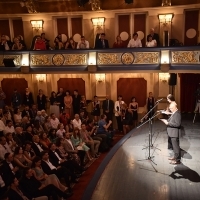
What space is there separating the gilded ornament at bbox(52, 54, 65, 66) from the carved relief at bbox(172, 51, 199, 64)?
4.37m

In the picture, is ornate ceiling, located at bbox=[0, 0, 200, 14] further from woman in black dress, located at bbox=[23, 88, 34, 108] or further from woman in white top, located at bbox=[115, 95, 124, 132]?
woman in white top, located at bbox=[115, 95, 124, 132]

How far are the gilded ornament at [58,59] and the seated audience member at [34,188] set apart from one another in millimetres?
6256

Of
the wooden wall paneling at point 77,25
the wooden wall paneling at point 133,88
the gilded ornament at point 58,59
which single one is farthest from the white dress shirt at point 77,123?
the wooden wall paneling at point 77,25

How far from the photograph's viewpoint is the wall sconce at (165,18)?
11430mm

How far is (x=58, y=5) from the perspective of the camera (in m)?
12.6

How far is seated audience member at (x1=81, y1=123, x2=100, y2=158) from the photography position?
26.8ft

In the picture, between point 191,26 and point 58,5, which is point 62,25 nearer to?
point 58,5

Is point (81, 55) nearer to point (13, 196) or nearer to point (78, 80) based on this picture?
point (78, 80)

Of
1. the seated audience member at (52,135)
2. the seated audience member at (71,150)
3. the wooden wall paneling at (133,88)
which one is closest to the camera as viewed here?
the seated audience member at (71,150)

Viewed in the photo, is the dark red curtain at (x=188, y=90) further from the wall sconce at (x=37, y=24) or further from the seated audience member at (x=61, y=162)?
the wall sconce at (x=37, y=24)

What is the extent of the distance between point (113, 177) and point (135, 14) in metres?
8.51

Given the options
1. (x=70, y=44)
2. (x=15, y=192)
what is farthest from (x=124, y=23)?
(x=15, y=192)

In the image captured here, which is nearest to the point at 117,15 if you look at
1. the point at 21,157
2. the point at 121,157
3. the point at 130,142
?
the point at 130,142

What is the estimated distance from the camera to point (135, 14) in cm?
1223
